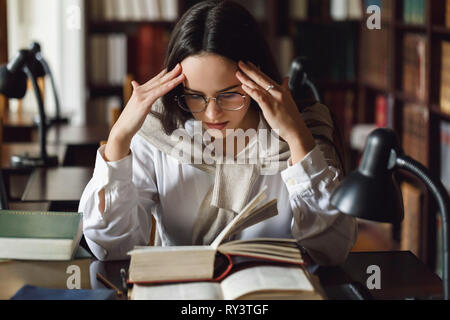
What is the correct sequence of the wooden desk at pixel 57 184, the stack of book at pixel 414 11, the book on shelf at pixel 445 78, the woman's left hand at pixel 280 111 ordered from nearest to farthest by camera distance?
the woman's left hand at pixel 280 111
the wooden desk at pixel 57 184
the book on shelf at pixel 445 78
the stack of book at pixel 414 11

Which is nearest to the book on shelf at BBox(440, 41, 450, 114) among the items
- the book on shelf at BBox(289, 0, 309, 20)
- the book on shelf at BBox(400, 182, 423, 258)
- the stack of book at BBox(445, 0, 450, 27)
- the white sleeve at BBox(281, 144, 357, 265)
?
the stack of book at BBox(445, 0, 450, 27)

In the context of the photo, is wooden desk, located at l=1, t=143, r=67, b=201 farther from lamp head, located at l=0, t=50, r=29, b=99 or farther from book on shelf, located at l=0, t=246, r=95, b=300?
book on shelf, located at l=0, t=246, r=95, b=300

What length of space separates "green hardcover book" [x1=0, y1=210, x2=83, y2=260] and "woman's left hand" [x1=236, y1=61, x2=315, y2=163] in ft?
1.37

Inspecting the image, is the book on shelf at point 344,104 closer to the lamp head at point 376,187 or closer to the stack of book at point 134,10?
the stack of book at point 134,10

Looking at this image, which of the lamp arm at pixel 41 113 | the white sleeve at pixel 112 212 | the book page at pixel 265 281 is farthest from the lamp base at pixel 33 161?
the book page at pixel 265 281

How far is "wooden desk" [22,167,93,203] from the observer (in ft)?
7.20

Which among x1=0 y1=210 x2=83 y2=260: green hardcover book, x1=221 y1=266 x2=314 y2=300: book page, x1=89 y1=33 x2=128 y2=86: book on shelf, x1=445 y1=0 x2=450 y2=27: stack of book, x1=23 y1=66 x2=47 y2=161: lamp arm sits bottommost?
x1=221 y1=266 x2=314 y2=300: book page

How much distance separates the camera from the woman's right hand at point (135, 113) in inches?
54.9

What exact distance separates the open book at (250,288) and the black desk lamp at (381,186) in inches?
6.4

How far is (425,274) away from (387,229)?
7.76 ft

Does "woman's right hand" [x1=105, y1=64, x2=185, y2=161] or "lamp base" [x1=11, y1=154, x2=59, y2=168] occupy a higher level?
"woman's right hand" [x1=105, y1=64, x2=185, y2=161]

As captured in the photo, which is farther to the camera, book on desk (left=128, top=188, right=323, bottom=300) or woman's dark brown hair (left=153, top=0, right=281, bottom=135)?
woman's dark brown hair (left=153, top=0, right=281, bottom=135)

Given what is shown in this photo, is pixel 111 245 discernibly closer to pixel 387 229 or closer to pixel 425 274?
pixel 425 274

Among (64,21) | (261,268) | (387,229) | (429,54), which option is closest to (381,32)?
(429,54)
